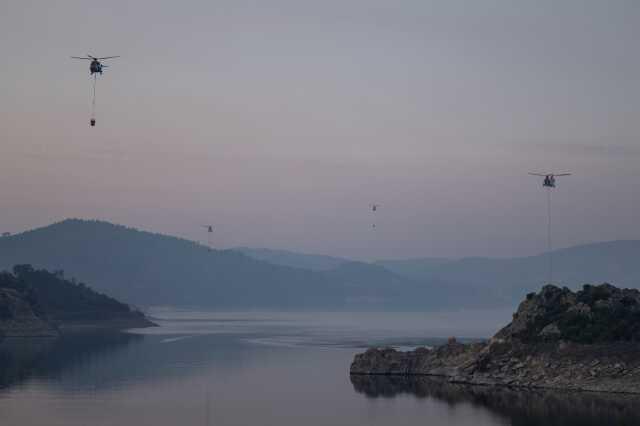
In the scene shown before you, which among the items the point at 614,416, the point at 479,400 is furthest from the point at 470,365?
the point at 614,416

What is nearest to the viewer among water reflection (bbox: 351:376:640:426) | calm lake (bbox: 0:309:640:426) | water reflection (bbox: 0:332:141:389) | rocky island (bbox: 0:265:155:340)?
water reflection (bbox: 351:376:640:426)

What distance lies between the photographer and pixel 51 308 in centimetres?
17488

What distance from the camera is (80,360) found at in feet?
339

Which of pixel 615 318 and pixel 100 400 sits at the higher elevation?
pixel 615 318

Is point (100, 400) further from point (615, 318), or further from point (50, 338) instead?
point (50, 338)

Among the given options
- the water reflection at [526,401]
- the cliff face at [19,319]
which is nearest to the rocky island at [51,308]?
the cliff face at [19,319]

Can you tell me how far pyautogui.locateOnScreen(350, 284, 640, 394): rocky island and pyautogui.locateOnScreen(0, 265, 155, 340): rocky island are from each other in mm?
76785

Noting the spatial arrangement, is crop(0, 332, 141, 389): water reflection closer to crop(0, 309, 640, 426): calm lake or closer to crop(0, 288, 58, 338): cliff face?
crop(0, 309, 640, 426): calm lake

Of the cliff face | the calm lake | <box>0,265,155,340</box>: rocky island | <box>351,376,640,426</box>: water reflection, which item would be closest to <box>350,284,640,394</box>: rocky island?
<box>351,376,640,426</box>: water reflection

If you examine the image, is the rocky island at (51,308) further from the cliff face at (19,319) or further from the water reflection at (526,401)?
the water reflection at (526,401)

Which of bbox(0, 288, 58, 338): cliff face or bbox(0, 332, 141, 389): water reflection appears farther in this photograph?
bbox(0, 288, 58, 338): cliff face

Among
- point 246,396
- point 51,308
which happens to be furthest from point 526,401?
point 51,308

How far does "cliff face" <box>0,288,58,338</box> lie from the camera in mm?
139375

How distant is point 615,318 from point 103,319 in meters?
125
